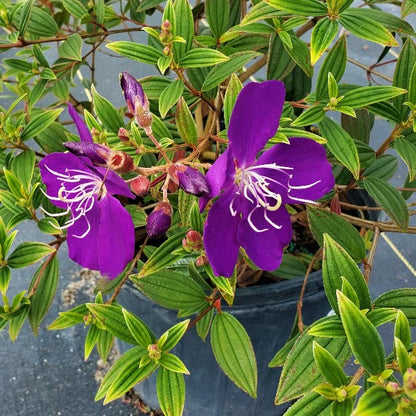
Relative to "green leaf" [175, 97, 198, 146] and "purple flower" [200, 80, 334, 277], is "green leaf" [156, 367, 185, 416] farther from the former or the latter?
"green leaf" [175, 97, 198, 146]

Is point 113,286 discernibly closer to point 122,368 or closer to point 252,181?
point 122,368

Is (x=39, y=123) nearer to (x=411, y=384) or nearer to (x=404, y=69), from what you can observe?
(x=404, y=69)

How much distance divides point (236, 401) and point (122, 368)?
648mm

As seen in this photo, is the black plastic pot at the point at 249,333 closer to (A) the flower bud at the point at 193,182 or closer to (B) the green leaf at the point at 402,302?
(B) the green leaf at the point at 402,302

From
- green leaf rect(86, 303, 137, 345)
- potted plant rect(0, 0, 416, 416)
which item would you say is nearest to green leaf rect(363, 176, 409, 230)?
potted plant rect(0, 0, 416, 416)

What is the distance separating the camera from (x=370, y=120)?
109 centimetres

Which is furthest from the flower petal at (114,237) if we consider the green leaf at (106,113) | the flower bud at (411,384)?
the flower bud at (411,384)

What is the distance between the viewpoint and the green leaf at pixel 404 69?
32.6 inches

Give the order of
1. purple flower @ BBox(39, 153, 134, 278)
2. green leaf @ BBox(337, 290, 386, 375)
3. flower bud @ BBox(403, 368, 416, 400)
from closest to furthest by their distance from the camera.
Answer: flower bud @ BBox(403, 368, 416, 400)
green leaf @ BBox(337, 290, 386, 375)
purple flower @ BBox(39, 153, 134, 278)

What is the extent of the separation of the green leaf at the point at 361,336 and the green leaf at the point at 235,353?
34cm

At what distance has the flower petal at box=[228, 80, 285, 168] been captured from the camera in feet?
1.89

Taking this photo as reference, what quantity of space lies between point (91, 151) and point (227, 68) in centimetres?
33

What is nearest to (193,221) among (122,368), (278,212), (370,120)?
(278,212)

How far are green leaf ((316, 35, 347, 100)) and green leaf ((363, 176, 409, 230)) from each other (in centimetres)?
20
